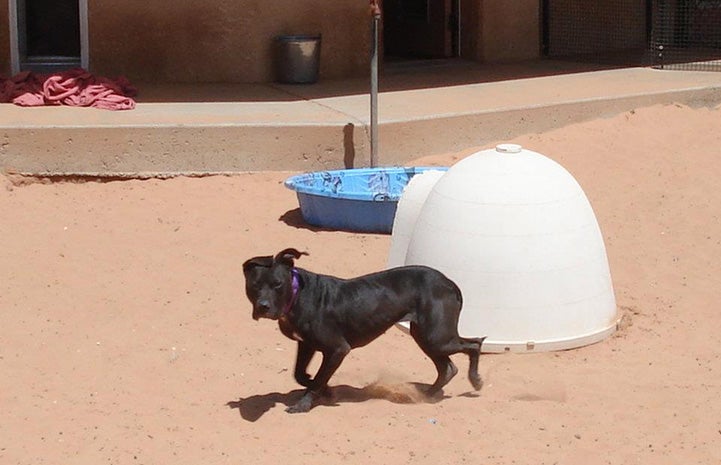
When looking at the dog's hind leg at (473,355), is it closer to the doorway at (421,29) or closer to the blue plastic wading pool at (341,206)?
the blue plastic wading pool at (341,206)

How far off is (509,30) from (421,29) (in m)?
1.25

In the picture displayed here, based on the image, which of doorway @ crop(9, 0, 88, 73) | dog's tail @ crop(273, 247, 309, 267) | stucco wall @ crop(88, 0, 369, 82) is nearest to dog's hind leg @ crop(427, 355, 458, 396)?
dog's tail @ crop(273, 247, 309, 267)

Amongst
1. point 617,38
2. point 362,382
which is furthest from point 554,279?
point 617,38

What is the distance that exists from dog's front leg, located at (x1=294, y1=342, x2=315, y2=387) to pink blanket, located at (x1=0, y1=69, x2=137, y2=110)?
5.29 meters

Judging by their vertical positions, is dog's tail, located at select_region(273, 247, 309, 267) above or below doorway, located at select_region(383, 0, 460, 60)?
below

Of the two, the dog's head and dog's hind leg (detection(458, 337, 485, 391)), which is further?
dog's hind leg (detection(458, 337, 485, 391))

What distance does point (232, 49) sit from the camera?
12562mm

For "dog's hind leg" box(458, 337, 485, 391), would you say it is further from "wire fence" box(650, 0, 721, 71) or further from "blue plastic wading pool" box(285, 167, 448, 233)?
"wire fence" box(650, 0, 721, 71)

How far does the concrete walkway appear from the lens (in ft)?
33.6

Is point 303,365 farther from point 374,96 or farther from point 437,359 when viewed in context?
point 374,96

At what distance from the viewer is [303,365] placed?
6.25 metres

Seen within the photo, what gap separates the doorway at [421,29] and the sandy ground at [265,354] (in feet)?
13.6

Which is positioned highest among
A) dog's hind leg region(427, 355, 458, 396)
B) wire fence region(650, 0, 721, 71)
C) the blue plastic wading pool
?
wire fence region(650, 0, 721, 71)

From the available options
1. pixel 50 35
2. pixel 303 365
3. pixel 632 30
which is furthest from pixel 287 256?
pixel 632 30
